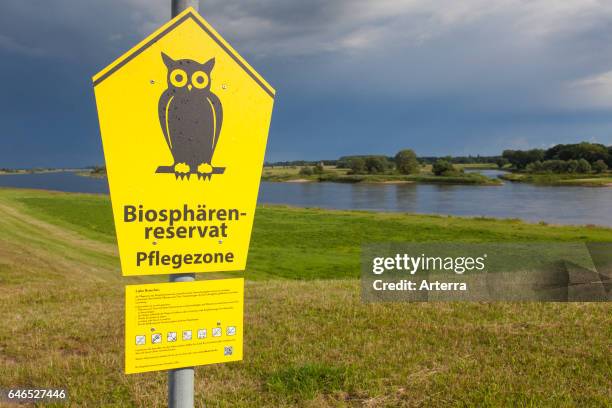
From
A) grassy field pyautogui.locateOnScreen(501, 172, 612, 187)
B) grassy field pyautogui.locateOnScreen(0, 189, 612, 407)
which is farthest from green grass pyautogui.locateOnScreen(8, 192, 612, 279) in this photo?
grassy field pyautogui.locateOnScreen(501, 172, 612, 187)

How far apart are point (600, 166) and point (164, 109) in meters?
166

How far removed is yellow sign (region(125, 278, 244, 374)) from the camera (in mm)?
2652

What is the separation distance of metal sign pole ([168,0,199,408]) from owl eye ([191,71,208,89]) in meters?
0.38

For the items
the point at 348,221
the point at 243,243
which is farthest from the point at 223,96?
the point at 348,221

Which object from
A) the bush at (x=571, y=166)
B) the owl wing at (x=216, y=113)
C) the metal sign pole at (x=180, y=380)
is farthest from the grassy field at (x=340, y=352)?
the bush at (x=571, y=166)

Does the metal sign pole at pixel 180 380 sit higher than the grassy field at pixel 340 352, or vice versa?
the metal sign pole at pixel 180 380

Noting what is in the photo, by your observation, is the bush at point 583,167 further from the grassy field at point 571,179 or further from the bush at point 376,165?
the bush at point 376,165

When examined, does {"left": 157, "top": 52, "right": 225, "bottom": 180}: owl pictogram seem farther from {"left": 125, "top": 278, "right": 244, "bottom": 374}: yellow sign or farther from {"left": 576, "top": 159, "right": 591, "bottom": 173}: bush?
{"left": 576, "top": 159, "right": 591, "bottom": 173}: bush

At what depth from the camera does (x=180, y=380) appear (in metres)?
2.75

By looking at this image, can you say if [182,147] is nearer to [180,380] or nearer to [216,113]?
[216,113]

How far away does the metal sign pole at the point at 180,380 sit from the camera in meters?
2.71

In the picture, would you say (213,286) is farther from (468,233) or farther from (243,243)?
(468,233)

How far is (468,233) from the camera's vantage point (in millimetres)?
51312

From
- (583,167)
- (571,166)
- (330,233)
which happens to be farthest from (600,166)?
(330,233)
